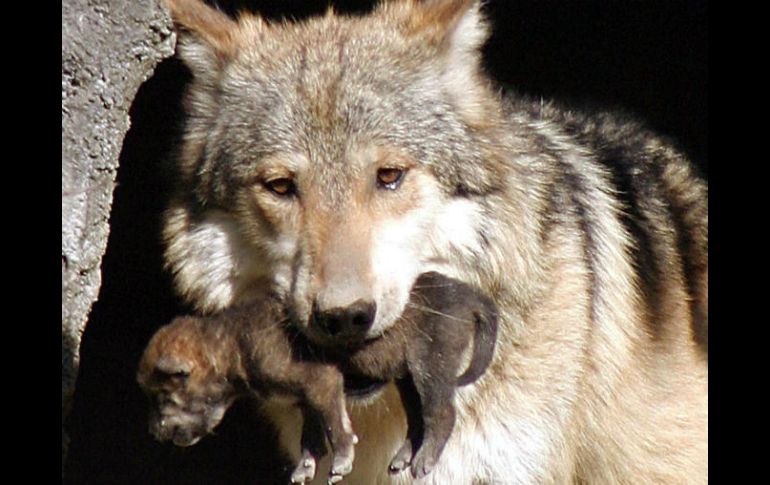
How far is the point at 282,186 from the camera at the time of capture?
4.45 metres

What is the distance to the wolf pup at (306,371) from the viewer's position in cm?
417

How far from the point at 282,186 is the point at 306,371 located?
0.76 metres

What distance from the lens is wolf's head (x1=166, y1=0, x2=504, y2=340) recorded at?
4223mm

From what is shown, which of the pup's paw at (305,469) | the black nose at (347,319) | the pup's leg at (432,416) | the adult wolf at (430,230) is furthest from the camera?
the adult wolf at (430,230)

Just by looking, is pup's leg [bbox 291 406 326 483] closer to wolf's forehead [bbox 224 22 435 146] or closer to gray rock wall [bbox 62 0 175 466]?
gray rock wall [bbox 62 0 175 466]

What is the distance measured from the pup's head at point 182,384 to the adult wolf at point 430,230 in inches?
16.0

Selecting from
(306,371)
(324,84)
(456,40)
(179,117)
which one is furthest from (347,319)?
(179,117)

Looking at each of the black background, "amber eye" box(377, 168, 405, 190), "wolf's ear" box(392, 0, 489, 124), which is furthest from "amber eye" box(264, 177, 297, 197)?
the black background

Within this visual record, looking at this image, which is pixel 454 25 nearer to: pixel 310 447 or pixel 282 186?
pixel 282 186

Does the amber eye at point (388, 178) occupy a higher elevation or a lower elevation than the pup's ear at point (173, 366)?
higher

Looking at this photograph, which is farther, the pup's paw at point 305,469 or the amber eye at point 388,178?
the amber eye at point 388,178

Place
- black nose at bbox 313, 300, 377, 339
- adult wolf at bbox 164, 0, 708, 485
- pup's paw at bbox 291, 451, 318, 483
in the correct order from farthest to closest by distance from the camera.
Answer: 1. adult wolf at bbox 164, 0, 708, 485
2. pup's paw at bbox 291, 451, 318, 483
3. black nose at bbox 313, 300, 377, 339

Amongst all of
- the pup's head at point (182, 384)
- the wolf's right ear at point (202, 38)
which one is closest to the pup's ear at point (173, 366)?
the pup's head at point (182, 384)

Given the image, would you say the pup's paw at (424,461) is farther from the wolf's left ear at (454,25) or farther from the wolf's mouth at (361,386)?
the wolf's left ear at (454,25)
